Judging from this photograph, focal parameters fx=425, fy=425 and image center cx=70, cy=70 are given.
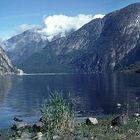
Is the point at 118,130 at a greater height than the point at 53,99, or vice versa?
the point at 53,99

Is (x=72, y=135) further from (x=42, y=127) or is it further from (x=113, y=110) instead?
(x=113, y=110)

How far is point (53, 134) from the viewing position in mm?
51406

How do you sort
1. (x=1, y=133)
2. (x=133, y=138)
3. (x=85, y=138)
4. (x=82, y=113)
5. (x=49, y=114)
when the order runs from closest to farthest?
(x=133, y=138), (x=85, y=138), (x=49, y=114), (x=1, y=133), (x=82, y=113)

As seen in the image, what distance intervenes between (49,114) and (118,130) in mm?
9116

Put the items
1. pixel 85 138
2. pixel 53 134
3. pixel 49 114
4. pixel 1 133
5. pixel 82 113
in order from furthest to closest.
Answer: pixel 82 113
pixel 1 133
pixel 49 114
pixel 53 134
pixel 85 138

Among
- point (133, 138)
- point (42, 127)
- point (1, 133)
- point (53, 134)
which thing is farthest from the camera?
point (1, 133)

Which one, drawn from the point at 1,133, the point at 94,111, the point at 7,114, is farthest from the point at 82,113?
the point at 1,133

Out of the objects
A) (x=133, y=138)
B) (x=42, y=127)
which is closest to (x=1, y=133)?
(x=42, y=127)

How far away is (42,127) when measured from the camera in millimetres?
59000

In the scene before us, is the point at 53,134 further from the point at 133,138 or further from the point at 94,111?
the point at 94,111

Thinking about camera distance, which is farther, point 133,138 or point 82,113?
point 82,113

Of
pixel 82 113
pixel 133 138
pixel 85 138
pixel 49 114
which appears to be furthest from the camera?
pixel 82 113

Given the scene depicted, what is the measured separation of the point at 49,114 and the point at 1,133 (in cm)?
1395

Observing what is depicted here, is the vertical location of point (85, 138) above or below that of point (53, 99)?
below
